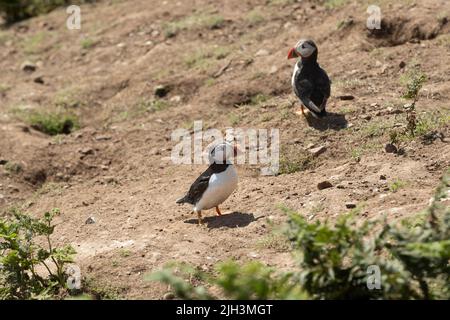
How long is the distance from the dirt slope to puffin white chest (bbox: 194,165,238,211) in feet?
0.58

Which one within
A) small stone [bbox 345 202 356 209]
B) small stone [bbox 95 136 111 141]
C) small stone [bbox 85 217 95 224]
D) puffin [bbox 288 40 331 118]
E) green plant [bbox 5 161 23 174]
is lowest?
small stone [bbox 95 136 111 141]

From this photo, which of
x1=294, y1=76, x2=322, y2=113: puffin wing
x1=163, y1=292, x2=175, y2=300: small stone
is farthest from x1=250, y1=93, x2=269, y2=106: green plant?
x1=163, y1=292, x2=175, y2=300: small stone

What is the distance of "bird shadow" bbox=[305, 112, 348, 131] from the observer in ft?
27.7

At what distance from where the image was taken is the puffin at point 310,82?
8.51 meters

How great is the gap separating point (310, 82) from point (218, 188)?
7.22ft

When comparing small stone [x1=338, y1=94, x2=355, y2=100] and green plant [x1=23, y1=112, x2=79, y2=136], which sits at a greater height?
small stone [x1=338, y1=94, x2=355, y2=100]

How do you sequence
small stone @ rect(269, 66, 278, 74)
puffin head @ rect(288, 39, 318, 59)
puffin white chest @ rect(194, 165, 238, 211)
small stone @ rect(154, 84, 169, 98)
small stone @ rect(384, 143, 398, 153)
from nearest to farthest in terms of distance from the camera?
puffin white chest @ rect(194, 165, 238, 211) → small stone @ rect(384, 143, 398, 153) → puffin head @ rect(288, 39, 318, 59) → small stone @ rect(269, 66, 278, 74) → small stone @ rect(154, 84, 169, 98)

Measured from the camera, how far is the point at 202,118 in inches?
381

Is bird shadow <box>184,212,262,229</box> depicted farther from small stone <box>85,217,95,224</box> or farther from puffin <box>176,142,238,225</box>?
small stone <box>85,217,95,224</box>

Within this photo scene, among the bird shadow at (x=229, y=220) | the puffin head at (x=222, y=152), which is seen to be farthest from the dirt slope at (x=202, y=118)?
the puffin head at (x=222, y=152)

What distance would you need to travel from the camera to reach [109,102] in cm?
1092

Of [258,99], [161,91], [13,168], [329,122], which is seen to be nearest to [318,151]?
[329,122]

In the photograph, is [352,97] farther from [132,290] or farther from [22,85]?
[22,85]

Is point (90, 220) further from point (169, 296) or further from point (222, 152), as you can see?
point (169, 296)
